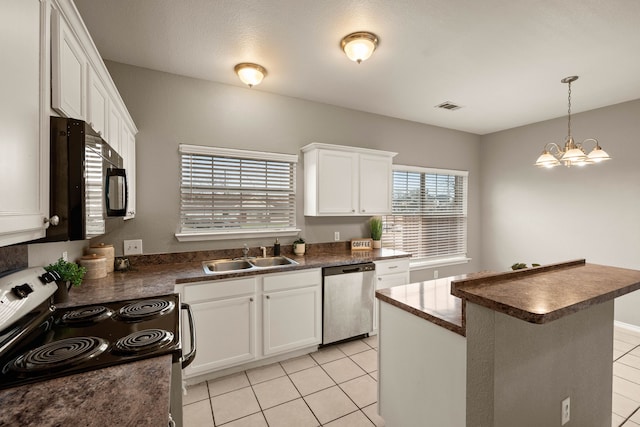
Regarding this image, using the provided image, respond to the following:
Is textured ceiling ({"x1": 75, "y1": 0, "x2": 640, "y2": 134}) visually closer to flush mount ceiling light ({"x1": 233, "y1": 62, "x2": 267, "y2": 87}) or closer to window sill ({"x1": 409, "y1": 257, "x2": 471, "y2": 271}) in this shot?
flush mount ceiling light ({"x1": 233, "y1": 62, "x2": 267, "y2": 87})

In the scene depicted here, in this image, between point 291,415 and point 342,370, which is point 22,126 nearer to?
point 291,415

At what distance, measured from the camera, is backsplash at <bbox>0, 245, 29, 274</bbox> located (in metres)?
1.39

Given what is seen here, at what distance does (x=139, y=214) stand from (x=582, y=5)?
3.88 m

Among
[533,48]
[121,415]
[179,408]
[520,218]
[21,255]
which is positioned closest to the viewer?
[121,415]

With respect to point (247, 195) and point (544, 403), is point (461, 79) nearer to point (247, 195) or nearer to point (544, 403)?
point (247, 195)

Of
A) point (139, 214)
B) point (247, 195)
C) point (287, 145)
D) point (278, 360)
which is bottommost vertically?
point (278, 360)

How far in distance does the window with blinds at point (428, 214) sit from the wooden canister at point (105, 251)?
3.36 m

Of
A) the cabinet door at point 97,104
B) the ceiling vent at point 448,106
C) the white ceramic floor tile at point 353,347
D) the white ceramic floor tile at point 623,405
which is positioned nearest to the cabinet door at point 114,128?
the cabinet door at point 97,104

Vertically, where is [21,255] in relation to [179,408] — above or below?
above

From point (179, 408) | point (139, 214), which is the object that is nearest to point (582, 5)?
point (179, 408)

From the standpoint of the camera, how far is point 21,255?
1.56 metres

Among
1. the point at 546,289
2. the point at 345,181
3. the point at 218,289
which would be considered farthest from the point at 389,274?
the point at 546,289

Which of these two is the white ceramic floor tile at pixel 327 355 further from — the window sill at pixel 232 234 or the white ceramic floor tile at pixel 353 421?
the window sill at pixel 232 234

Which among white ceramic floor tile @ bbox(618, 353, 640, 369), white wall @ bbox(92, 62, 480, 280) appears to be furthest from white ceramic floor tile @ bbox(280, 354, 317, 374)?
white ceramic floor tile @ bbox(618, 353, 640, 369)
